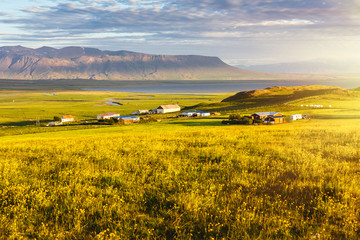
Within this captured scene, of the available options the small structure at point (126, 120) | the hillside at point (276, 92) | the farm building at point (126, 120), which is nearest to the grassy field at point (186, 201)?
the small structure at point (126, 120)

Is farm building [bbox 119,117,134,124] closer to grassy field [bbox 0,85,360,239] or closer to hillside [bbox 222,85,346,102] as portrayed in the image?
grassy field [bbox 0,85,360,239]

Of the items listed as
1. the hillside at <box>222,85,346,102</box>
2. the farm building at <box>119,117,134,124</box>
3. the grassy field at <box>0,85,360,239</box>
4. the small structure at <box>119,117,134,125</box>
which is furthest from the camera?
the hillside at <box>222,85,346,102</box>

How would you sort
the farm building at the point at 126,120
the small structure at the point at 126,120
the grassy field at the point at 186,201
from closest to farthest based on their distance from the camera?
Answer: the grassy field at the point at 186,201, the small structure at the point at 126,120, the farm building at the point at 126,120

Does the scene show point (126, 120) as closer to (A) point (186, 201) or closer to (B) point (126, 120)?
(B) point (126, 120)

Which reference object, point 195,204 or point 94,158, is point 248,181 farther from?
point 94,158

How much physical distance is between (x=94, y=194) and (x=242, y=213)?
432 centimetres

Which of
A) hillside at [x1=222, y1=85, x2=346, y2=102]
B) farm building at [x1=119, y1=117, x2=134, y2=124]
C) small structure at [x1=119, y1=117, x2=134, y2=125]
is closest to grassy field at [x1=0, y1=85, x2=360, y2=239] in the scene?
small structure at [x1=119, y1=117, x2=134, y2=125]

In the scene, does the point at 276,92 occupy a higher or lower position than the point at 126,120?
higher

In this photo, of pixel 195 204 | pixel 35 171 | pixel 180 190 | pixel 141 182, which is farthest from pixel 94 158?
pixel 195 204

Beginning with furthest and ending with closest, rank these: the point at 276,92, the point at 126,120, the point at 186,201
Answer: the point at 276,92, the point at 126,120, the point at 186,201

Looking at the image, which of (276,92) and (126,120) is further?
(276,92)

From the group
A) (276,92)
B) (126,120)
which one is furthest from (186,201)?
(276,92)

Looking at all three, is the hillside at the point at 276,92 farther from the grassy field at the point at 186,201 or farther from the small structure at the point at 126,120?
the grassy field at the point at 186,201

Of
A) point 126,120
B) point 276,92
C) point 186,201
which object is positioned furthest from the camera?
point 276,92
